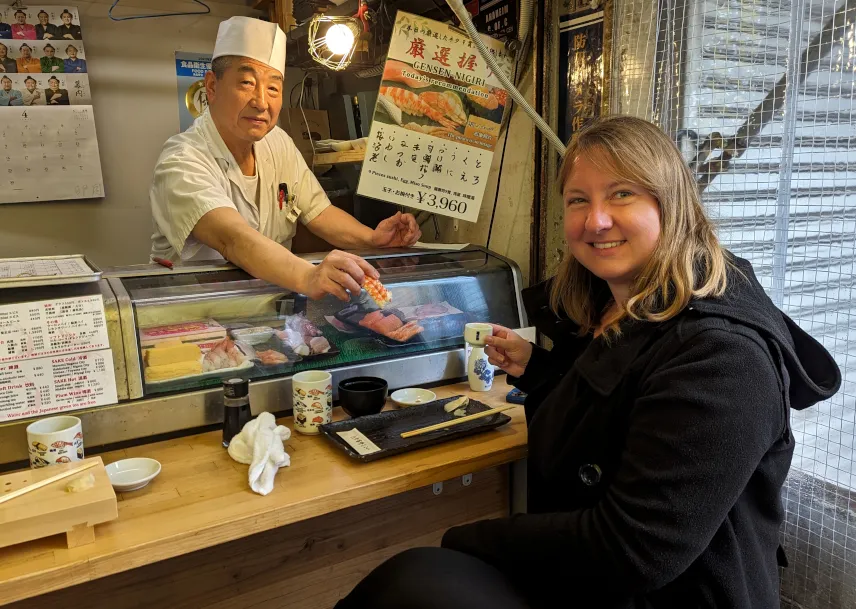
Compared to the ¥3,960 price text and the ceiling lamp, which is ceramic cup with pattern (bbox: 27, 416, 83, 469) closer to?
the ¥3,960 price text

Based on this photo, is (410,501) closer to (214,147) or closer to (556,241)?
(556,241)

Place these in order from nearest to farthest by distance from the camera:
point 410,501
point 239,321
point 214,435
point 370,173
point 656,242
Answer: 1. point 656,242
2. point 214,435
3. point 239,321
4. point 410,501
5. point 370,173

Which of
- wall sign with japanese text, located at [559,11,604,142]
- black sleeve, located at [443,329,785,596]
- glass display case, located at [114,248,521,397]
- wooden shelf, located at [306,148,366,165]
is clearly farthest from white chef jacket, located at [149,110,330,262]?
black sleeve, located at [443,329,785,596]

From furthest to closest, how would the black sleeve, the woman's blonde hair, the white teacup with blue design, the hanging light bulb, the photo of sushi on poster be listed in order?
the hanging light bulb → the photo of sushi on poster → the white teacup with blue design → the woman's blonde hair → the black sleeve

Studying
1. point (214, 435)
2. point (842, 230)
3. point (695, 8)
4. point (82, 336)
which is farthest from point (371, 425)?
point (695, 8)

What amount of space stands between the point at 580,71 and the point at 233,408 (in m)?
1.34

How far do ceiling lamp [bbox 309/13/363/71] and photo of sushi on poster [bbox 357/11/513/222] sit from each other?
9.3 inches

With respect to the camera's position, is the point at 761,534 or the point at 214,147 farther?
the point at 214,147

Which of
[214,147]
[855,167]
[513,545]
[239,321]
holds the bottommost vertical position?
[513,545]

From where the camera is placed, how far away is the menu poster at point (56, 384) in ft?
4.03

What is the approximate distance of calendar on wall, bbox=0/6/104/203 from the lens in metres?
2.75

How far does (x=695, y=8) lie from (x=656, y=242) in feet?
2.33

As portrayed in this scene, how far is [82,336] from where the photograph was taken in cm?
128

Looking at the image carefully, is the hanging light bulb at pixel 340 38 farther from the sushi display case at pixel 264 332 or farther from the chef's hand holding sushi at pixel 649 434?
the chef's hand holding sushi at pixel 649 434
